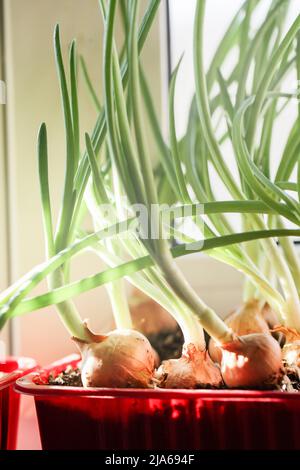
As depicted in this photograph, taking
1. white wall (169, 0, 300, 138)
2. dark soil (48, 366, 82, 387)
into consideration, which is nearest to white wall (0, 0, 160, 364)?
white wall (169, 0, 300, 138)

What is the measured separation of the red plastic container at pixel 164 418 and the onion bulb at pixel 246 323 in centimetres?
11

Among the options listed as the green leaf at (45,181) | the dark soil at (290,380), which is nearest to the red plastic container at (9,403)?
the green leaf at (45,181)

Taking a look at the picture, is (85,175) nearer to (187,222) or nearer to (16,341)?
(187,222)

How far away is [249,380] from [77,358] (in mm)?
240

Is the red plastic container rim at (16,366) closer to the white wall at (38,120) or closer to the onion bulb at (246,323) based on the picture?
the white wall at (38,120)

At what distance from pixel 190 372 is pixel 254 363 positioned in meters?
0.06

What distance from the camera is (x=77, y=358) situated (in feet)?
2.19

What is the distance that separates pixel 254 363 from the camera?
49 centimetres

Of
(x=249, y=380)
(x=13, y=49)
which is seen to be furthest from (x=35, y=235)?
(x=249, y=380)

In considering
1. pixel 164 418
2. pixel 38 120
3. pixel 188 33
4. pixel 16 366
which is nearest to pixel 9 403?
pixel 16 366

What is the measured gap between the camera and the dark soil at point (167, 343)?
0.70 metres

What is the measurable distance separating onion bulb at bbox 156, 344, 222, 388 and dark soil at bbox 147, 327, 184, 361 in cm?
16

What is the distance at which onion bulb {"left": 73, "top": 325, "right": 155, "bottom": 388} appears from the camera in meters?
0.51

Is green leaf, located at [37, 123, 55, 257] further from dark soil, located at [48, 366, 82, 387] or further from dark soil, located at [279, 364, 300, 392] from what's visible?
dark soil, located at [279, 364, 300, 392]
